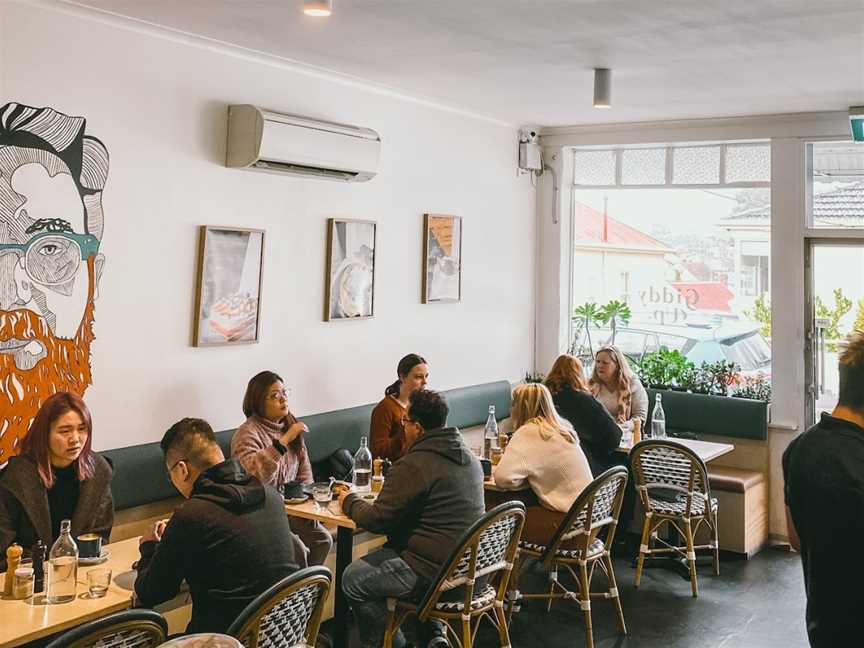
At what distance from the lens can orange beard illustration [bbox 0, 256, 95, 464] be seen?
3936mm

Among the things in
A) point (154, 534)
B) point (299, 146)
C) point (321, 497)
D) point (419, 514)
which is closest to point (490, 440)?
point (321, 497)

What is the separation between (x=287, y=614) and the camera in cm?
288

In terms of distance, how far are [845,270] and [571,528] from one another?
3.62 meters

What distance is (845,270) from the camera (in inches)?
264

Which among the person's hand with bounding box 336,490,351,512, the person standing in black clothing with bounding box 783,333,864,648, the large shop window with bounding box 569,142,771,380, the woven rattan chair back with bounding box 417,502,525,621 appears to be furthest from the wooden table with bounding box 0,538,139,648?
the large shop window with bounding box 569,142,771,380

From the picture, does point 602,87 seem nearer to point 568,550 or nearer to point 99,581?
point 568,550

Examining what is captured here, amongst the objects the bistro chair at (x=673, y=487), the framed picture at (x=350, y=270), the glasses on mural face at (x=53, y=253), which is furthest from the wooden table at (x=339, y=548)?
the bistro chair at (x=673, y=487)

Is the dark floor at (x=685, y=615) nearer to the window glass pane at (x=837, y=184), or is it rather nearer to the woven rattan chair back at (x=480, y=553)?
the woven rattan chair back at (x=480, y=553)

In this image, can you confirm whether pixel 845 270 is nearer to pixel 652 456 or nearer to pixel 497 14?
pixel 652 456

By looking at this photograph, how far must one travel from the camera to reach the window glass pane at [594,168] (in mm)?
7730

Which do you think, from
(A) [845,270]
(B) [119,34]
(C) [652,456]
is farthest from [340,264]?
(A) [845,270]

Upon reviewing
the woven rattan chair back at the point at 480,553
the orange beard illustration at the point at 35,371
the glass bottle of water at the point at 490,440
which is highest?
the orange beard illustration at the point at 35,371

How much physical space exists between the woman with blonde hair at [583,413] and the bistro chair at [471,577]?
1650mm

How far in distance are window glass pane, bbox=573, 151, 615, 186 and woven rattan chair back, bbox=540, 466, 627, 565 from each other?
151 inches
